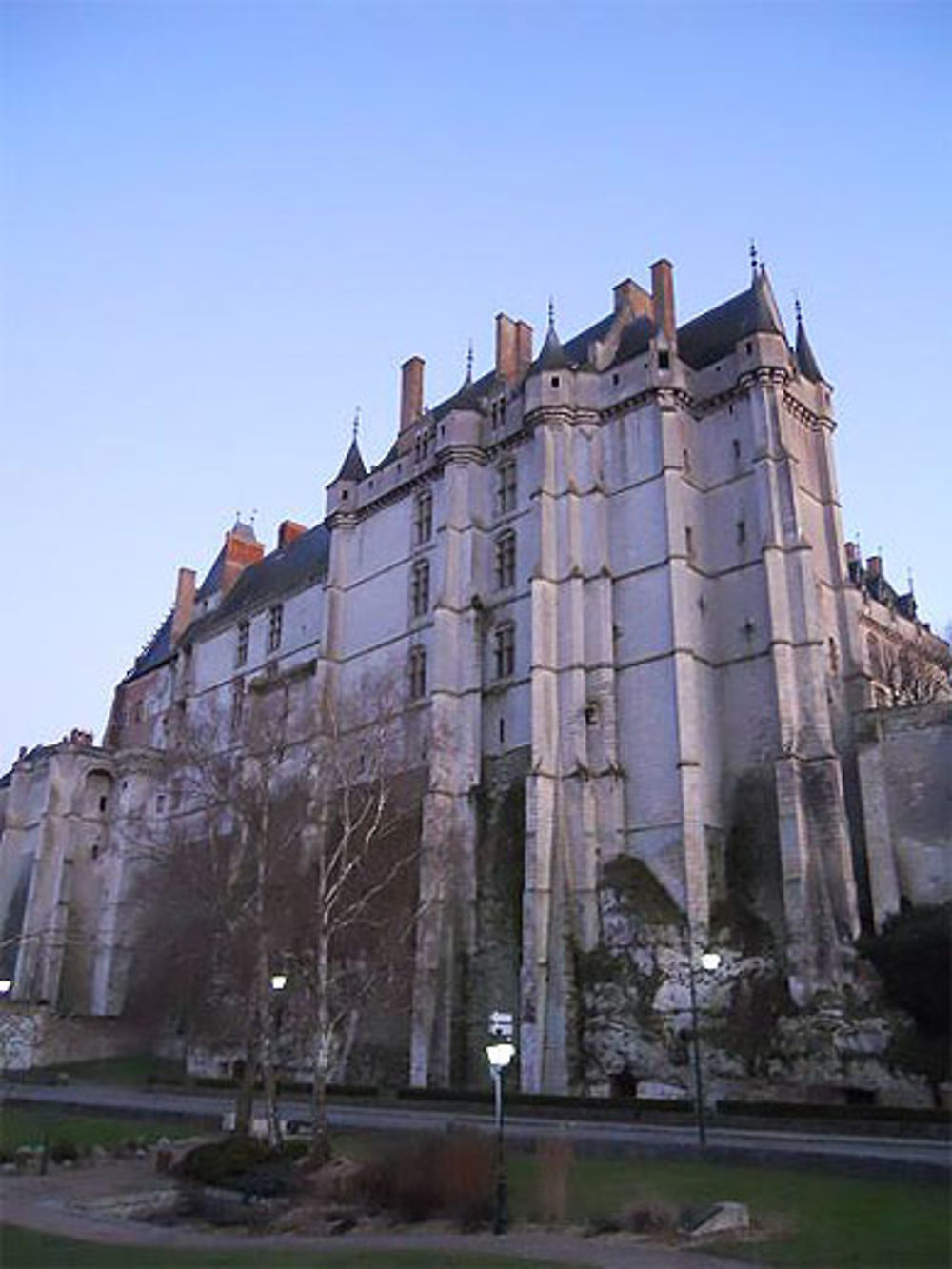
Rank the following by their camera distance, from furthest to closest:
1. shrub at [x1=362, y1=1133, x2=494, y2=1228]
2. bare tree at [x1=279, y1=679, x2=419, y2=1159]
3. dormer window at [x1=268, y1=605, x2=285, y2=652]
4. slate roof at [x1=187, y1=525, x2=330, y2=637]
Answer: slate roof at [x1=187, y1=525, x2=330, y2=637]
dormer window at [x1=268, y1=605, x2=285, y2=652]
bare tree at [x1=279, y1=679, x2=419, y2=1159]
shrub at [x1=362, y1=1133, x2=494, y2=1228]

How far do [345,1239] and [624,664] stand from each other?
29.0 m

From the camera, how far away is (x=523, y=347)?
55.8 m

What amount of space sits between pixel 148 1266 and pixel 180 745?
2244 cm

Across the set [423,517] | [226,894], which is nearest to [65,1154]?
[226,894]

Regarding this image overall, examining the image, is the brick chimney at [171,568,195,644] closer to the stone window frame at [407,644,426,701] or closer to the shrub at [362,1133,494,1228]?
the stone window frame at [407,644,426,701]

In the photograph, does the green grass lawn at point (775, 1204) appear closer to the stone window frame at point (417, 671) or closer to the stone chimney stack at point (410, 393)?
the stone window frame at point (417, 671)

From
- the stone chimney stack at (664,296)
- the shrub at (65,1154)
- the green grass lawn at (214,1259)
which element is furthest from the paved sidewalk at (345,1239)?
the stone chimney stack at (664,296)

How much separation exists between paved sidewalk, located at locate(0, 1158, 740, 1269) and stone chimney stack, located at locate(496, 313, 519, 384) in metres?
41.3

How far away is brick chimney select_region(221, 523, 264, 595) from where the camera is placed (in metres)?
72.8

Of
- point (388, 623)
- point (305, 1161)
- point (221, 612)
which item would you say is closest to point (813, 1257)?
point (305, 1161)

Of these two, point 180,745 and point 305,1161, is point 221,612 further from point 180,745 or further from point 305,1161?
point 305,1161

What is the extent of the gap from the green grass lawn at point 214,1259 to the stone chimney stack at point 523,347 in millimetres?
45606

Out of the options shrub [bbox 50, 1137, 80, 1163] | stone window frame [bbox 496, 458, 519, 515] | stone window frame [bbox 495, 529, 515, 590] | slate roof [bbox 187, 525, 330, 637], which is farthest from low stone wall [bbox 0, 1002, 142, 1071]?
stone window frame [bbox 496, 458, 519, 515]

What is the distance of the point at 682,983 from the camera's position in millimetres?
35500
